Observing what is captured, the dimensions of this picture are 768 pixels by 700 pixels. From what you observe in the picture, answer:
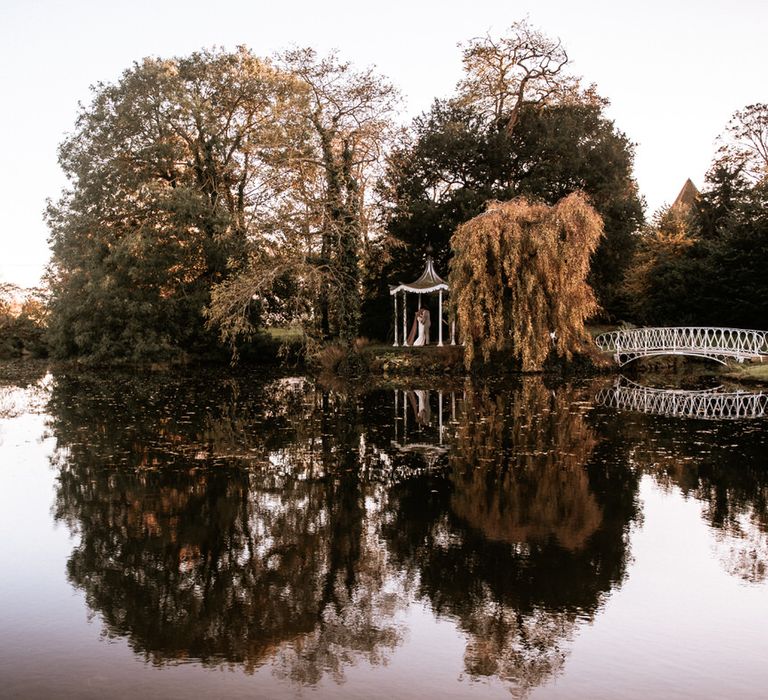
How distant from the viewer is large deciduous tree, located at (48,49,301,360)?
99.8 feet

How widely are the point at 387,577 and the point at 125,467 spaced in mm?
5875

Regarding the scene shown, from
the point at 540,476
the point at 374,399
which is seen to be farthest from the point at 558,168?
the point at 540,476

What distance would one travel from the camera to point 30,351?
4059 cm

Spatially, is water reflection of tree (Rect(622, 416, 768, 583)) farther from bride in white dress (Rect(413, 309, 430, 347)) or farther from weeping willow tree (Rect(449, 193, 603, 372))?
bride in white dress (Rect(413, 309, 430, 347))

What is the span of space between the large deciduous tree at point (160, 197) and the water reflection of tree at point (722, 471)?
66.2 ft

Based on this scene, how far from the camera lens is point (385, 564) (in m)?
6.80

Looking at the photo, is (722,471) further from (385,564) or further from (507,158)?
(507,158)

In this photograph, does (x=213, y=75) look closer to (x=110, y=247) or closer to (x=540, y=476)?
(x=110, y=247)

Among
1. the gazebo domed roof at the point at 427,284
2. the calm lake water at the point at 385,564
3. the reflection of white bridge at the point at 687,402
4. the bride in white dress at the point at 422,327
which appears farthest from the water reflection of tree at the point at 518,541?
the bride in white dress at the point at 422,327

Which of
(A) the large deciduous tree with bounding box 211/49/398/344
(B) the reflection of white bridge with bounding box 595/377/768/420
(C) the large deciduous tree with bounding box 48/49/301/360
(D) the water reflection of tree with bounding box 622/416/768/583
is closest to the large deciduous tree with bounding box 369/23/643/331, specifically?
(A) the large deciduous tree with bounding box 211/49/398/344

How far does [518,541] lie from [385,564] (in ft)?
4.83

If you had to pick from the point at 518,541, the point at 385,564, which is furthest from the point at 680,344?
the point at 385,564

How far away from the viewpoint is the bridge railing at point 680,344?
24.8 metres

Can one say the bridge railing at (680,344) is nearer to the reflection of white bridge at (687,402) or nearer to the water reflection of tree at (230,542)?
the reflection of white bridge at (687,402)
